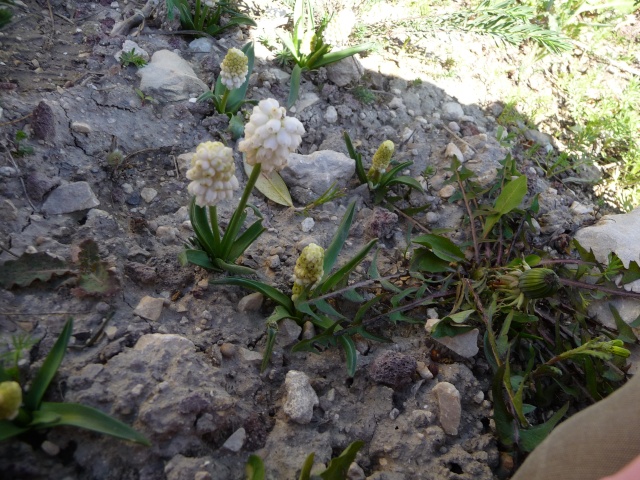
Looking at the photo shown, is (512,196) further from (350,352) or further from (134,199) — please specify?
(134,199)

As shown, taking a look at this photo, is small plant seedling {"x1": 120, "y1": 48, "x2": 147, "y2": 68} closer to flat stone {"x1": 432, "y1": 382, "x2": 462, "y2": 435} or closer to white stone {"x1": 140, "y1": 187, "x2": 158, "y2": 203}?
white stone {"x1": 140, "y1": 187, "x2": 158, "y2": 203}

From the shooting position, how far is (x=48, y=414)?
135 centimetres

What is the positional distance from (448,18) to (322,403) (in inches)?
109

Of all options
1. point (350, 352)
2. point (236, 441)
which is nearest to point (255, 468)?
point (236, 441)

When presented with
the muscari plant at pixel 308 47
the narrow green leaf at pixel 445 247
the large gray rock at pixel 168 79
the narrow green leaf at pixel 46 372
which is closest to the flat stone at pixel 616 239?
the narrow green leaf at pixel 445 247

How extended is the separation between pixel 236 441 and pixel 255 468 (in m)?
0.12

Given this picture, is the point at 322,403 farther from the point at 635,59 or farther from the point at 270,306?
the point at 635,59

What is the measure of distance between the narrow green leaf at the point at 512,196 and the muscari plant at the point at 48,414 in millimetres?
1791

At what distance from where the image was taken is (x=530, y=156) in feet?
10.1

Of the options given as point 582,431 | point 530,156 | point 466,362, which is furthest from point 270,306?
point 530,156

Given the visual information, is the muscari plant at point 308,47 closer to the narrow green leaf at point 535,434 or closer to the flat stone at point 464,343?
the flat stone at point 464,343

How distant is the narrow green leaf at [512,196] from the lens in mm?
2314

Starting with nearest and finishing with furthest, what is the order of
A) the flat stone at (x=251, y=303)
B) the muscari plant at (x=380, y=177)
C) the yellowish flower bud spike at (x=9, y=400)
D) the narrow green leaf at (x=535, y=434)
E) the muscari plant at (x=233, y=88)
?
the yellowish flower bud spike at (x=9, y=400) < the narrow green leaf at (x=535, y=434) < the flat stone at (x=251, y=303) < the muscari plant at (x=233, y=88) < the muscari plant at (x=380, y=177)

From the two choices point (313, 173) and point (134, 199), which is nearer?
point (134, 199)
